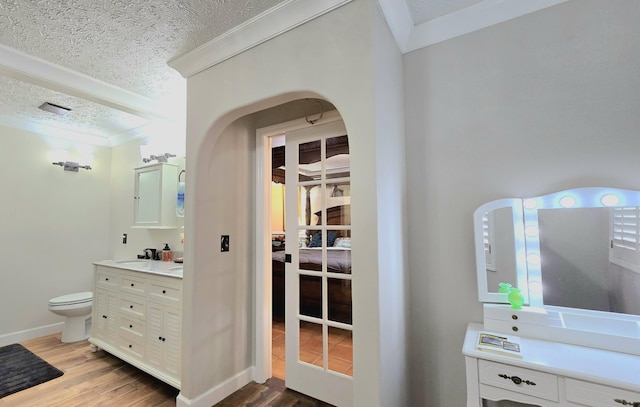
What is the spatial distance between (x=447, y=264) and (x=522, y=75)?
111 centimetres

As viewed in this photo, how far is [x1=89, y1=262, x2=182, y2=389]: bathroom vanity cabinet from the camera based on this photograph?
2.18 m

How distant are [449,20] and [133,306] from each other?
10.5 feet

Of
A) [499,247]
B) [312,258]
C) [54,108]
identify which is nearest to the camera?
[499,247]

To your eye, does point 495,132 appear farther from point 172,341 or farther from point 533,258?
point 172,341

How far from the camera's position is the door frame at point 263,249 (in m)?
2.32

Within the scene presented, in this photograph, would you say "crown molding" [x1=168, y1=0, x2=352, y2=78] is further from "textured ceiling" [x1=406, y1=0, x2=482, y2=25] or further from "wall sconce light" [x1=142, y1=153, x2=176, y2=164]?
"wall sconce light" [x1=142, y1=153, x2=176, y2=164]

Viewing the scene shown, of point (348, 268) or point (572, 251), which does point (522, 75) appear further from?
point (348, 268)

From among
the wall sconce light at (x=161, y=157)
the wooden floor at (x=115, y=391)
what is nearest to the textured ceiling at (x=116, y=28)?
the wall sconce light at (x=161, y=157)

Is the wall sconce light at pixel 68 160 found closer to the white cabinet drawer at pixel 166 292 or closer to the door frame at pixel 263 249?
the white cabinet drawer at pixel 166 292

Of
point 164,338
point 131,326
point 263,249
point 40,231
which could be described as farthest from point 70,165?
point 263,249

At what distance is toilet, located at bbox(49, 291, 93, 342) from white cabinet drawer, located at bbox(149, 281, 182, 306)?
1384 millimetres

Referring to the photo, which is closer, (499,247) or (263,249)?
(499,247)

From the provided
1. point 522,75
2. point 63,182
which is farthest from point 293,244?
point 63,182

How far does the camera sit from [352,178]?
139 cm
